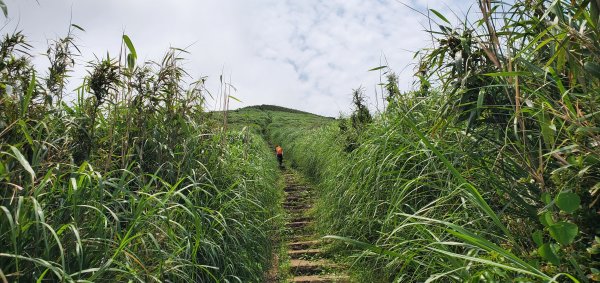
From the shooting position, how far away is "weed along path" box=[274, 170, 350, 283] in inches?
180

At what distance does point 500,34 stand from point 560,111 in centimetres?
52

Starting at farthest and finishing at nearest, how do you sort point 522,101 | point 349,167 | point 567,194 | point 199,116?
point 349,167 → point 199,116 → point 522,101 → point 567,194

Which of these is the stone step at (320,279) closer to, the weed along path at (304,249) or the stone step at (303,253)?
the weed along path at (304,249)

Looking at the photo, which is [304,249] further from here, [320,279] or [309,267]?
[320,279]

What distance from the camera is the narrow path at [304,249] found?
458 cm

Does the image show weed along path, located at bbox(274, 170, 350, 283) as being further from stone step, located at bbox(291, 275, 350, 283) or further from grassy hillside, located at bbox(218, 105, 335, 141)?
grassy hillside, located at bbox(218, 105, 335, 141)

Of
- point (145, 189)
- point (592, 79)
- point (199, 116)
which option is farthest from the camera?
point (199, 116)

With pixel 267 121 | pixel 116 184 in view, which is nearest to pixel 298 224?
pixel 116 184

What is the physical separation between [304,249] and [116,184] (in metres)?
3.48

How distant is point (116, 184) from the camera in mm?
2652

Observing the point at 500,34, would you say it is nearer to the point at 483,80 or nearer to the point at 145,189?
the point at 483,80

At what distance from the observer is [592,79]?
1.86 m

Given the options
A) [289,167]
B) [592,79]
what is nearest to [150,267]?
[592,79]

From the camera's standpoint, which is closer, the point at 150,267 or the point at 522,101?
the point at 522,101
